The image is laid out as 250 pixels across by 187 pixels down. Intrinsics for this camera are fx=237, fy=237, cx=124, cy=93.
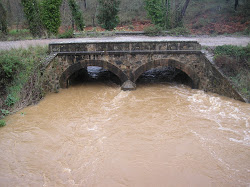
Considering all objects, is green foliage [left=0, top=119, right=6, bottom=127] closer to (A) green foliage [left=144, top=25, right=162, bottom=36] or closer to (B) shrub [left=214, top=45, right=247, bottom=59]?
(B) shrub [left=214, top=45, right=247, bottom=59]

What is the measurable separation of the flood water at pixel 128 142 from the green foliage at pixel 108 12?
35.0ft

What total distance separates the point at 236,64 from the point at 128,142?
24.9ft

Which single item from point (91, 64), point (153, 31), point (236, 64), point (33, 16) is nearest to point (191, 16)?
point (153, 31)

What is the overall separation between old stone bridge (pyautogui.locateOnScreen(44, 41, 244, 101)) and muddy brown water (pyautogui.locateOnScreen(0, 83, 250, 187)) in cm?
106

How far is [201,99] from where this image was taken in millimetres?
11891

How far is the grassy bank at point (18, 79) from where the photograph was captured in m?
10.8

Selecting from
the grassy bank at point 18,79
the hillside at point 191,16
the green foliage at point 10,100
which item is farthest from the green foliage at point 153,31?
the green foliage at point 10,100

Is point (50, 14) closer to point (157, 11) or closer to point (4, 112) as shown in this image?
point (157, 11)

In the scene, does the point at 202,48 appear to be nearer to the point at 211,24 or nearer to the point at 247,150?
the point at 247,150

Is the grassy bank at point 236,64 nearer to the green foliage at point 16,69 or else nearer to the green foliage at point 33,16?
the green foliage at point 16,69

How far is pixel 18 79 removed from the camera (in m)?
11.5

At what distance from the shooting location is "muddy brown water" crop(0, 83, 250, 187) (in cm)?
683

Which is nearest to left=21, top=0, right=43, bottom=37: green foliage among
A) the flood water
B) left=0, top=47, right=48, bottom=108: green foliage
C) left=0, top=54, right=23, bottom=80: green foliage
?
left=0, top=47, right=48, bottom=108: green foliage

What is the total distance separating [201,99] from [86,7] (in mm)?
25139
